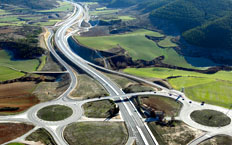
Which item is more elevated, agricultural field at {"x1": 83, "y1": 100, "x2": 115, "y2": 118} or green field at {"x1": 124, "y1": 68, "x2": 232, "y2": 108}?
agricultural field at {"x1": 83, "y1": 100, "x2": 115, "y2": 118}

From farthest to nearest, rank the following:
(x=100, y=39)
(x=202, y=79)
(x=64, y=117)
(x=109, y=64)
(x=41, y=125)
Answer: (x=100, y=39), (x=109, y=64), (x=202, y=79), (x=64, y=117), (x=41, y=125)

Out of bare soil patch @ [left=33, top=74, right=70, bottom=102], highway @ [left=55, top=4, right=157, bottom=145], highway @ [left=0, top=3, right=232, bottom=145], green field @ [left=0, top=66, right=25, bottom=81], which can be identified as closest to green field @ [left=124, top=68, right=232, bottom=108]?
highway @ [left=0, top=3, right=232, bottom=145]

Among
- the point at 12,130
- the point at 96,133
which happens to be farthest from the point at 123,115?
the point at 12,130

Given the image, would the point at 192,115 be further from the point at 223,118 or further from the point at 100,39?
the point at 100,39

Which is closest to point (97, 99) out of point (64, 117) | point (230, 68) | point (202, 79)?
point (64, 117)

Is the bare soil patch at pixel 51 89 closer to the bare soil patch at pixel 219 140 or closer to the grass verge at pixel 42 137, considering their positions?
the grass verge at pixel 42 137

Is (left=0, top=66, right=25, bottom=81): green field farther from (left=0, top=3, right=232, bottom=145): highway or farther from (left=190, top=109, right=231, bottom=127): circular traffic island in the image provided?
(left=190, top=109, right=231, bottom=127): circular traffic island

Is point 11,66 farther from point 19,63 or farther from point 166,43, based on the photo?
point 166,43
